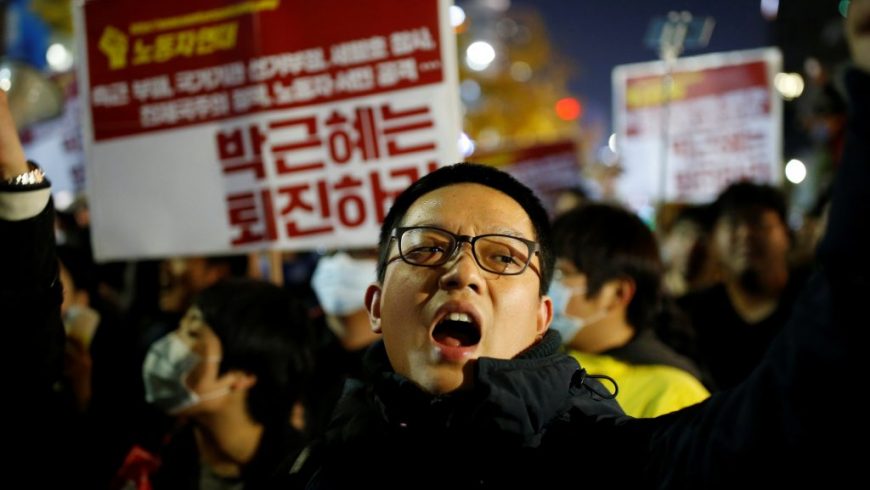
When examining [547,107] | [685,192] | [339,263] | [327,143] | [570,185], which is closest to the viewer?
[327,143]

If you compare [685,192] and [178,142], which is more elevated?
A: [178,142]

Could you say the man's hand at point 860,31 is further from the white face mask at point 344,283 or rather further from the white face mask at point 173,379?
the white face mask at point 344,283

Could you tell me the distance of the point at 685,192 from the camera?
30.2 feet

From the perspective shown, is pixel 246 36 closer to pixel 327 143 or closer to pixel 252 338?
pixel 327 143

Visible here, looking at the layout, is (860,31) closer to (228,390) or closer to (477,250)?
(477,250)

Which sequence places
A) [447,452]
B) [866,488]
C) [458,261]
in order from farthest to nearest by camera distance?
[458,261], [447,452], [866,488]

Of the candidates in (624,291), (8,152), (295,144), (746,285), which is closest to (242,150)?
(295,144)

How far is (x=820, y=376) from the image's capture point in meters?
1.24

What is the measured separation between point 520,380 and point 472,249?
37cm

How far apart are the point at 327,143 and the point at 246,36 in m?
0.78

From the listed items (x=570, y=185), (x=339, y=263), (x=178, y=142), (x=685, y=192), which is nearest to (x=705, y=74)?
(x=685, y=192)

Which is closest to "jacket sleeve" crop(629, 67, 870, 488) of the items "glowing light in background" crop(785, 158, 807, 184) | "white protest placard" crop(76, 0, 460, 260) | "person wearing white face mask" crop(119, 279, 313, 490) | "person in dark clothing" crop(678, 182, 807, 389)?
"person wearing white face mask" crop(119, 279, 313, 490)

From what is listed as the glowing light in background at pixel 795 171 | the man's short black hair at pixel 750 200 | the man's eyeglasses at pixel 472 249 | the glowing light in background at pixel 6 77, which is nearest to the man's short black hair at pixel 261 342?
the man's eyeglasses at pixel 472 249

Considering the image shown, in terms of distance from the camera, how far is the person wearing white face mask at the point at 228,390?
3.38m
